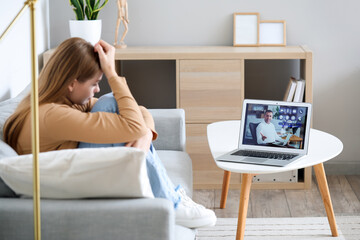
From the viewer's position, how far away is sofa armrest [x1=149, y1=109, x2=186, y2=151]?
9.29ft

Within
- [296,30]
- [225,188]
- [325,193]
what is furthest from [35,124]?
[296,30]

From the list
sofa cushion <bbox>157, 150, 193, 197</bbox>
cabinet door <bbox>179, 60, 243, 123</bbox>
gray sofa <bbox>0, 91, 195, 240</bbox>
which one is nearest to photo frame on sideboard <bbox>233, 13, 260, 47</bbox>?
cabinet door <bbox>179, 60, 243, 123</bbox>

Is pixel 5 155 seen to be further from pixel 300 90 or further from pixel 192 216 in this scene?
pixel 300 90

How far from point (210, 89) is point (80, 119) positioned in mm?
1617

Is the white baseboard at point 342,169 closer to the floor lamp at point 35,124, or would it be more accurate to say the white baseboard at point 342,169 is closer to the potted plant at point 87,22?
the potted plant at point 87,22

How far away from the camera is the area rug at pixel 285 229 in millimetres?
2754

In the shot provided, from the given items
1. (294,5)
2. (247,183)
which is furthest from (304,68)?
(247,183)

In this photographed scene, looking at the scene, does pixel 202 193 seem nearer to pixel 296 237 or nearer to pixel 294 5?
pixel 296 237

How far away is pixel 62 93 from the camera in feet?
6.33

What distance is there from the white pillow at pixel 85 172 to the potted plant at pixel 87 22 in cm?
187

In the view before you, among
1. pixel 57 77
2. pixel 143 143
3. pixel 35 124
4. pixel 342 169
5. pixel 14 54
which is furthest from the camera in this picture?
pixel 342 169

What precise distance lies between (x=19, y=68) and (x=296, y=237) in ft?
5.22

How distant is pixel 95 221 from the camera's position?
5.07 ft

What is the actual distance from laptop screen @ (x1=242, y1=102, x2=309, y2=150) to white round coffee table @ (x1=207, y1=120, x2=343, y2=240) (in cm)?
9
